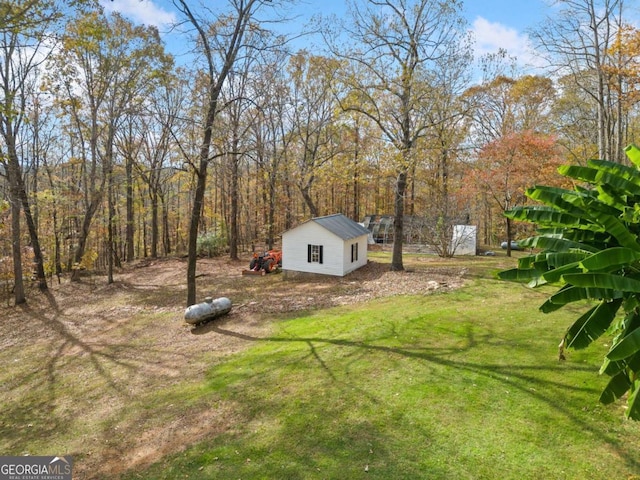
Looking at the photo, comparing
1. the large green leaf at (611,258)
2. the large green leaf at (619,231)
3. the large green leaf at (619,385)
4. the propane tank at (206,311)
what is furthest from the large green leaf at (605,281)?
the propane tank at (206,311)

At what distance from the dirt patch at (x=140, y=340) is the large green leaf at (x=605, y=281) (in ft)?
17.8

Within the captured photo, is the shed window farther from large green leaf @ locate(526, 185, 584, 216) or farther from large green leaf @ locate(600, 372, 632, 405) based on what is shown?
large green leaf @ locate(600, 372, 632, 405)

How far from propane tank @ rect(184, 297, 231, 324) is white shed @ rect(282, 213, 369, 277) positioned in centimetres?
647

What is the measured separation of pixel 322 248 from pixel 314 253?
56cm

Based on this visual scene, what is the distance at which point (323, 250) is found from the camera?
17.8 meters

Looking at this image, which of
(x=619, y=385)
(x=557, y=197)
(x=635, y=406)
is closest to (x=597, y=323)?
(x=635, y=406)

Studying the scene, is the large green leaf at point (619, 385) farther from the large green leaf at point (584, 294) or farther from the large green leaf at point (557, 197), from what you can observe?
the large green leaf at point (557, 197)

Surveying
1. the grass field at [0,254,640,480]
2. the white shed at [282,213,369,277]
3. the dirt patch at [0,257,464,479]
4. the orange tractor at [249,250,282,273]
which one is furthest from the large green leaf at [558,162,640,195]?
the orange tractor at [249,250,282,273]

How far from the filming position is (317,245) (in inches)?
706

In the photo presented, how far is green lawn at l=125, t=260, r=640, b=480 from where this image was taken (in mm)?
4578

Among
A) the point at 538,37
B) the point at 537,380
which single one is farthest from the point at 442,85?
the point at 537,380

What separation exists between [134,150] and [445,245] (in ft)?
77.4

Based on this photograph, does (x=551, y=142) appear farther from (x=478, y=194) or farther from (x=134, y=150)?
(x=134, y=150)

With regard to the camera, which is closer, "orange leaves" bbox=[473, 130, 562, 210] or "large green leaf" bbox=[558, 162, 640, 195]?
"large green leaf" bbox=[558, 162, 640, 195]
